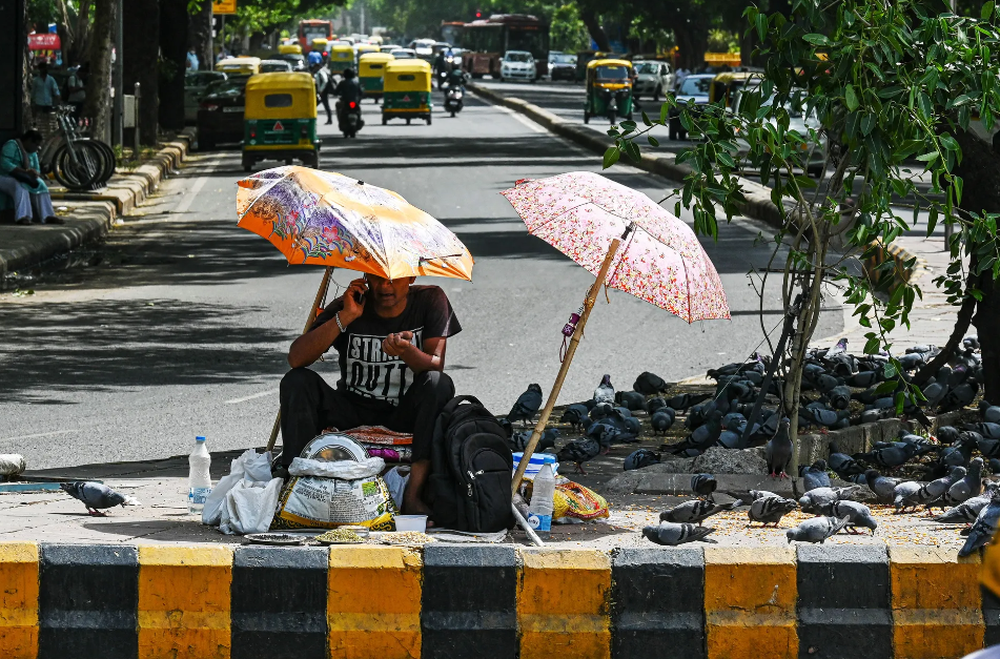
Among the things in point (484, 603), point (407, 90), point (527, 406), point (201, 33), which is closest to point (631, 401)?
point (527, 406)

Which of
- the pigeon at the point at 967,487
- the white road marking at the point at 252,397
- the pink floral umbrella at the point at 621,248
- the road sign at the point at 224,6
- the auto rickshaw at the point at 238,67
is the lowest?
the white road marking at the point at 252,397

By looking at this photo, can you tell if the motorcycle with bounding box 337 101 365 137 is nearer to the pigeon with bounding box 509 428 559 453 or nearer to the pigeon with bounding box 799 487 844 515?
the pigeon with bounding box 509 428 559 453

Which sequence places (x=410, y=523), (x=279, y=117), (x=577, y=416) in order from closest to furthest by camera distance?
(x=410, y=523) < (x=577, y=416) < (x=279, y=117)

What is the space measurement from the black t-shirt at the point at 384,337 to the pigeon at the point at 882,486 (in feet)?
6.07

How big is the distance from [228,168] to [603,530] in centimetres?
2412

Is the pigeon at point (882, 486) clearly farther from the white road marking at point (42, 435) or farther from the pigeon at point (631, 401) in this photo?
the white road marking at point (42, 435)

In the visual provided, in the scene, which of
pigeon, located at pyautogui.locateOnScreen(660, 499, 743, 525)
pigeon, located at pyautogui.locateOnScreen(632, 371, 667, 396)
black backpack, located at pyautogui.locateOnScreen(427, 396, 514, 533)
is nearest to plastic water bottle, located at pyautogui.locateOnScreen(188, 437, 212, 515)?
black backpack, located at pyautogui.locateOnScreen(427, 396, 514, 533)

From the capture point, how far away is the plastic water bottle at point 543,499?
20.1 feet

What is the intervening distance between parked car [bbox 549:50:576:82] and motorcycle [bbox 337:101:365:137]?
153 feet

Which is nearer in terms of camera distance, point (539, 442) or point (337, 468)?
point (337, 468)

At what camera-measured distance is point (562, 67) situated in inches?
3332

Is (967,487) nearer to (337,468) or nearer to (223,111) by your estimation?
(337,468)

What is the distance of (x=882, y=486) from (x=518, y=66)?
7810cm

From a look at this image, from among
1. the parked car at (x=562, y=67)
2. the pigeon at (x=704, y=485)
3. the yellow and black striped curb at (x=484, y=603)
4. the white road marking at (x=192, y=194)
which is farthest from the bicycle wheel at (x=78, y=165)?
the parked car at (x=562, y=67)
